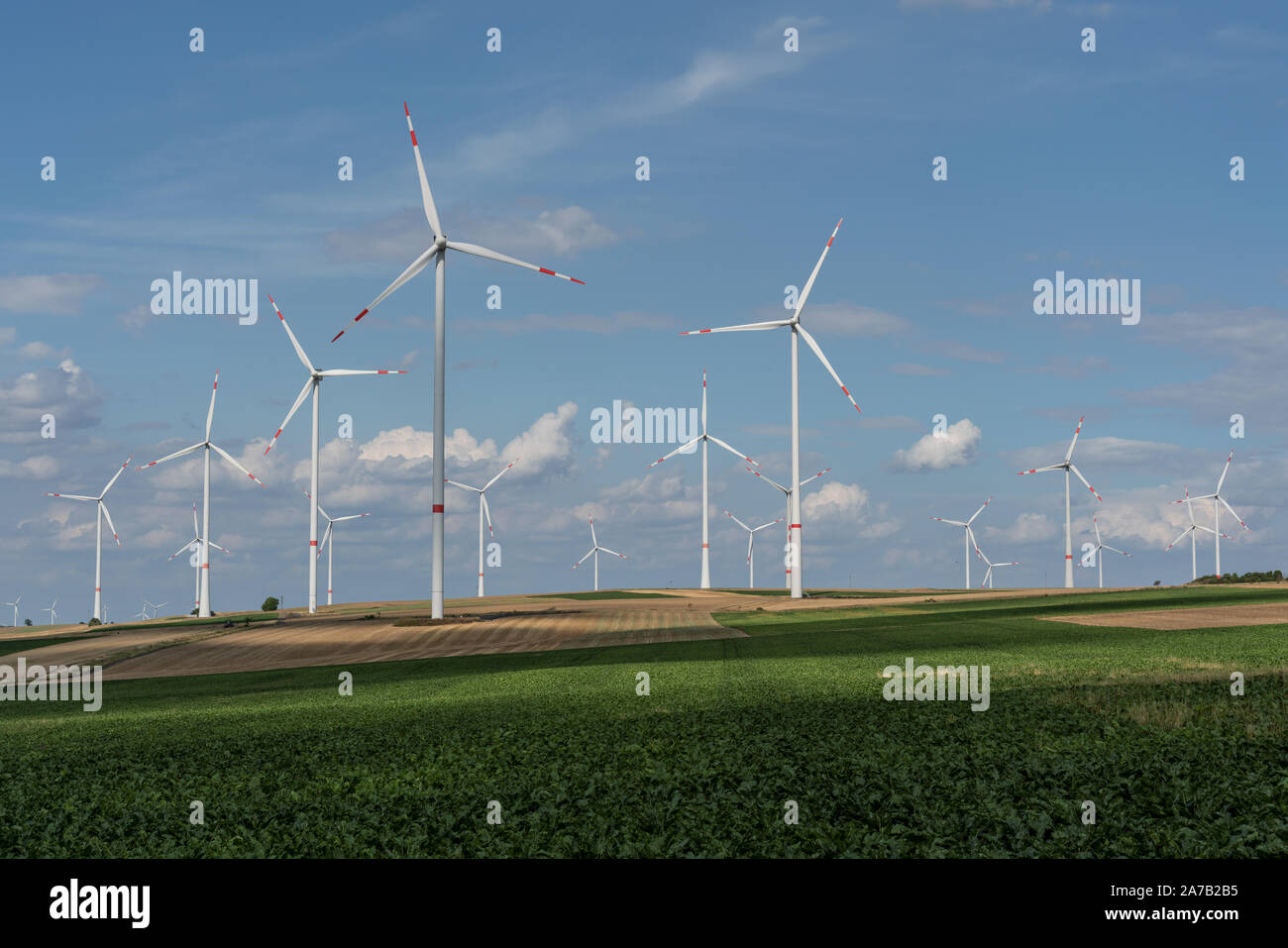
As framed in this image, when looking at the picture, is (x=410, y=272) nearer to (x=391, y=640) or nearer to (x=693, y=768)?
(x=391, y=640)

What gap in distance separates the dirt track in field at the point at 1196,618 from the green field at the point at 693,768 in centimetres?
2276

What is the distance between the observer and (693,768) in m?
27.5

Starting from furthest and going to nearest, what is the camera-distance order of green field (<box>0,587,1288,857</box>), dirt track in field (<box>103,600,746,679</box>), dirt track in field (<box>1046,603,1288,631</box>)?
dirt track in field (<box>103,600,746,679</box>) < dirt track in field (<box>1046,603,1288,631</box>) < green field (<box>0,587,1288,857</box>)

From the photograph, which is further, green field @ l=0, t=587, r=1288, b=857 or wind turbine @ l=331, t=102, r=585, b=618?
wind turbine @ l=331, t=102, r=585, b=618

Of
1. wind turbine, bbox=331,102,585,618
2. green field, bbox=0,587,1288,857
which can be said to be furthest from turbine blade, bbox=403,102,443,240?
green field, bbox=0,587,1288,857

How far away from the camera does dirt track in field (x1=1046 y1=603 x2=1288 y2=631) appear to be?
274 feet

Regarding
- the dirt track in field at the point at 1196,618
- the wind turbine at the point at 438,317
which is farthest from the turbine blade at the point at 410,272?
the dirt track in field at the point at 1196,618

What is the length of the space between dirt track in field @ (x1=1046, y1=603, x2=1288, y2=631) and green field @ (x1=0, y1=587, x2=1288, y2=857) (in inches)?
896

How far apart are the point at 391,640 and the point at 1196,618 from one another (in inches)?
2818

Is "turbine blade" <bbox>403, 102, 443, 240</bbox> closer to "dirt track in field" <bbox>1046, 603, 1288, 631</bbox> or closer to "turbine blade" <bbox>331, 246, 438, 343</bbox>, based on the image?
"turbine blade" <bbox>331, 246, 438, 343</bbox>

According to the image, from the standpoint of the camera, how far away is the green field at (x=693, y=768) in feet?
65.4

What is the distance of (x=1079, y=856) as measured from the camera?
17.7 m

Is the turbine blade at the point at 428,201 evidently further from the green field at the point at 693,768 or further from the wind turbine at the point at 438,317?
the green field at the point at 693,768
